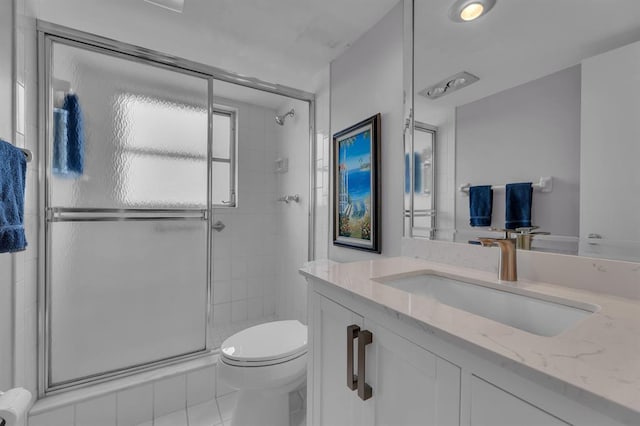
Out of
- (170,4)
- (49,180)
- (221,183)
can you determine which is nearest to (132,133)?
(49,180)

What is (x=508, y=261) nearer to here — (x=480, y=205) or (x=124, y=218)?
(x=480, y=205)

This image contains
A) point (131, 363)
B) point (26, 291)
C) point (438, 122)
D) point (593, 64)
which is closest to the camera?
point (593, 64)

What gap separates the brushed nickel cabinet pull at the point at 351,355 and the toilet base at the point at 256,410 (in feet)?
2.58

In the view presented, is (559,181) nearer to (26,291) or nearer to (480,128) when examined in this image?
(480,128)

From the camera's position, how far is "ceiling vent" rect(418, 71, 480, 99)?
3.44 ft

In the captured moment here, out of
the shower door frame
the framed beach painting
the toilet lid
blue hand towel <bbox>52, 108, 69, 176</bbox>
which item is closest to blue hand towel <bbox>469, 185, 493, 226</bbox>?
the framed beach painting

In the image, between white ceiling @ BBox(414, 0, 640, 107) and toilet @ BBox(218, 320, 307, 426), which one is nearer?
white ceiling @ BBox(414, 0, 640, 107)

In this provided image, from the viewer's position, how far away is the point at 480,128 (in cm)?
101

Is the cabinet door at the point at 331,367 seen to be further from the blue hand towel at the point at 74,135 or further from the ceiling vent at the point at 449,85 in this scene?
the blue hand towel at the point at 74,135

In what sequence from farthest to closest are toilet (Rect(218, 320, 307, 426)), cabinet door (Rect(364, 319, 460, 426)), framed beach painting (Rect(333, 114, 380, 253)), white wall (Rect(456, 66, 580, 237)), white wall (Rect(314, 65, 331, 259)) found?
white wall (Rect(314, 65, 331, 259)), framed beach painting (Rect(333, 114, 380, 253)), toilet (Rect(218, 320, 307, 426)), white wall (Rect(456, 66, 580, 237)), cabinet door (Rect(364, 319, 460, 426))

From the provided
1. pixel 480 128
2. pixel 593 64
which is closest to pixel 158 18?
pixel 480 128

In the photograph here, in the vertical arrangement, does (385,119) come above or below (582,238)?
above

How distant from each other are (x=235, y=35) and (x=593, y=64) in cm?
161

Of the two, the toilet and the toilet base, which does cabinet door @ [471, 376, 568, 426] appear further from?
the toilet base
